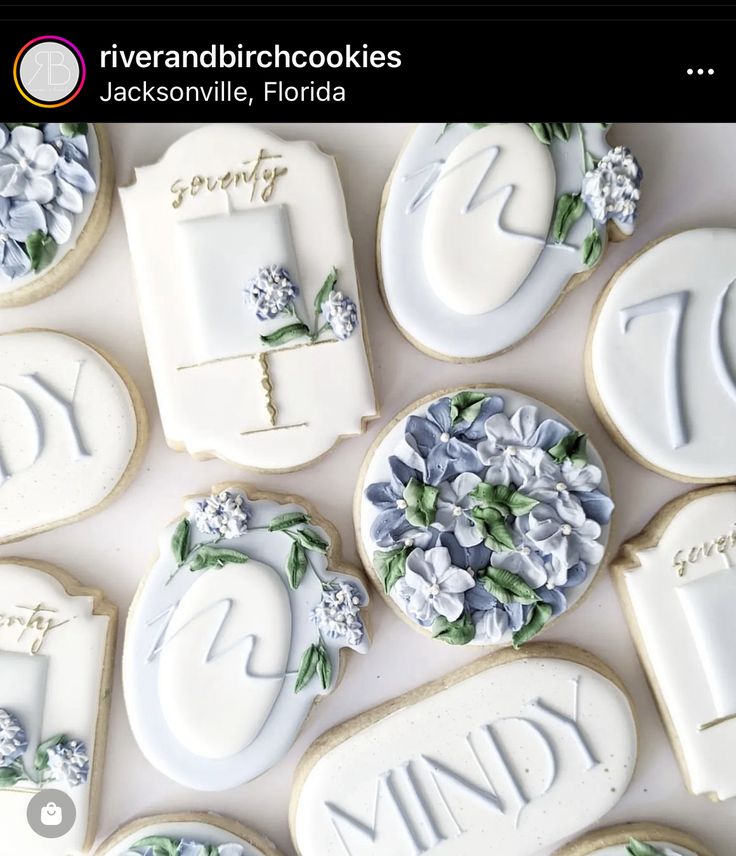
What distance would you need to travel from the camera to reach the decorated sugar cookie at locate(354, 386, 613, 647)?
1328 mm

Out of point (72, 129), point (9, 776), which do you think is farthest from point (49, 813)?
point (72, 129)

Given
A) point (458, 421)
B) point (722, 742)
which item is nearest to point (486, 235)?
point (458, 421)

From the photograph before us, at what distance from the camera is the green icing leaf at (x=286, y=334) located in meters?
1.35

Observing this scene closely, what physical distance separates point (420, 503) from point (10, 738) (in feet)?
2.81

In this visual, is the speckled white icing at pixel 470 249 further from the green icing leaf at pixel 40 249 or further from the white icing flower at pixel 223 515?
the green icing leaf at pixel 40 249

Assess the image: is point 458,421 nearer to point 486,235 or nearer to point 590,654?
point 486,235

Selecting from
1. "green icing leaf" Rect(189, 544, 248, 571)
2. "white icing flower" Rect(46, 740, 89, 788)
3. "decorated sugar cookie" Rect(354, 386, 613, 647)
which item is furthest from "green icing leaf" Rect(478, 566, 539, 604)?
"white icing flower" Rect(46, 740, 89, 788)

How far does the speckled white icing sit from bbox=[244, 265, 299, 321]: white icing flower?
19cm

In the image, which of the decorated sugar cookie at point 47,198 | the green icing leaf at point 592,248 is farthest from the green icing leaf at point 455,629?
the decorated sugar cookie at point 47,198

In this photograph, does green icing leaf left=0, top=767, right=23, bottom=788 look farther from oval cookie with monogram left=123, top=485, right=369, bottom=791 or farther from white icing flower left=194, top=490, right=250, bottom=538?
white icing flower left=194, top=490, right=250, bottom=538

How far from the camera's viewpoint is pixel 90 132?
1.35 meters

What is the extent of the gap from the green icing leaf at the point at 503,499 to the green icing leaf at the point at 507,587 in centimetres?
11
